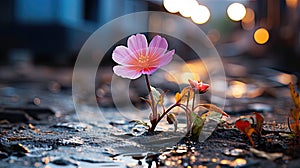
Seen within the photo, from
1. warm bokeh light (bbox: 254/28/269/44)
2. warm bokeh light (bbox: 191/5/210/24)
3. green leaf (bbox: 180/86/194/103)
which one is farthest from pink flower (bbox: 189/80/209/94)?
warm bokeh light (bbox: 191/5/210/24)

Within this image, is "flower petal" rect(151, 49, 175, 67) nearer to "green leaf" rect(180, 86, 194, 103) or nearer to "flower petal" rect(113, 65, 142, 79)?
"flower petal" rect(113, 65, 142, 79)

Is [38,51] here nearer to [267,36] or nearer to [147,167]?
[267,36]

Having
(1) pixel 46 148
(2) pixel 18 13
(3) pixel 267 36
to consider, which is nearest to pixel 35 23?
(2) pixel 18 13

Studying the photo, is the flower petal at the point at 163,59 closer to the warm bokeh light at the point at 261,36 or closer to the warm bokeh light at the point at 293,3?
the warm bokeh light at the point at 293,3

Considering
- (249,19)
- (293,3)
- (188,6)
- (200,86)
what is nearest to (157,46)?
(200,86)

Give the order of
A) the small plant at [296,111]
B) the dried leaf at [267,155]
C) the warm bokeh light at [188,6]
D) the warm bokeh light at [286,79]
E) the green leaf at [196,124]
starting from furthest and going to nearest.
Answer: the warm bokeh light at [188,6]
the warm bokeh light at [286,79]
the green leaf at [196,124]
the small plant at [296,111]
the dried leaf at [267,155]

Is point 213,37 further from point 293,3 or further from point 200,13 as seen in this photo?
point 293,3

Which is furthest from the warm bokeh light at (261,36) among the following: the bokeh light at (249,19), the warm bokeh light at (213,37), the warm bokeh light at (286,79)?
the warm bokeh light at (286,79)

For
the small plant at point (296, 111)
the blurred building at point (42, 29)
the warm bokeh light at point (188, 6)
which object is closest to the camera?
the small plant at point (296, 111)
